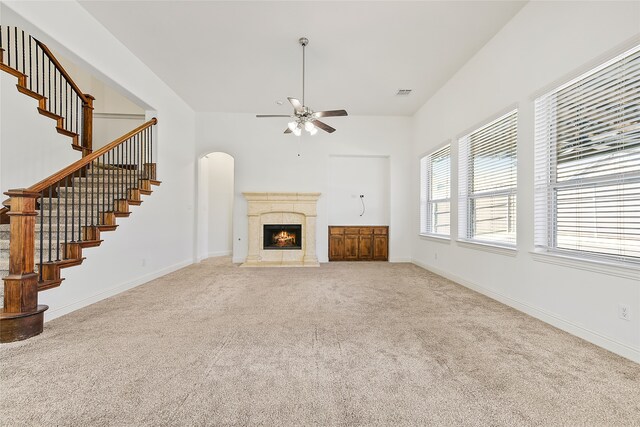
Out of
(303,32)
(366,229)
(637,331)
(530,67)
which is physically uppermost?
(303,32)

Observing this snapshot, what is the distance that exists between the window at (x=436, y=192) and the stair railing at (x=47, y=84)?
6.07m

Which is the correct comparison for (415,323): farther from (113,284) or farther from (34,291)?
(113,284)

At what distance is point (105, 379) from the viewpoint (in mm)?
1750

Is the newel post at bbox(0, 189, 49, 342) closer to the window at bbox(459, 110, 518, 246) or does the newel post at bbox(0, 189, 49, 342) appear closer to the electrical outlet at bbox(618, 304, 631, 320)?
the electrical outlet at bbox(618, 304, 631, 320)

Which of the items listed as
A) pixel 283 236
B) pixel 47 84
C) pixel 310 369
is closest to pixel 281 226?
pixel 283 236

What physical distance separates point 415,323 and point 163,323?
2453mm

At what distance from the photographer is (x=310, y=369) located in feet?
6.17

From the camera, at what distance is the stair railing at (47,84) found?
3.51 metres

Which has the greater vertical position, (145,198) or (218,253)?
(145,198)

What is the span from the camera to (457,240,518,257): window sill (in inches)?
128

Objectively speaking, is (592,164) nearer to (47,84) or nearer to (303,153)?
(303,153)

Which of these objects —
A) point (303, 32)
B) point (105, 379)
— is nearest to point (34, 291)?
point (105, 379)

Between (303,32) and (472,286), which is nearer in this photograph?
(303,32)

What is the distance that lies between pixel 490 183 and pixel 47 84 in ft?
22.1
